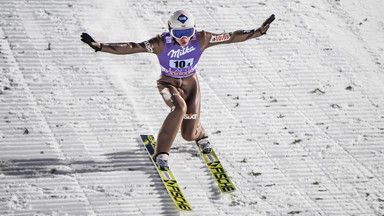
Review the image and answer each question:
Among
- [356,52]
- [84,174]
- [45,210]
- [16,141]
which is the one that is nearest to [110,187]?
[84,174]

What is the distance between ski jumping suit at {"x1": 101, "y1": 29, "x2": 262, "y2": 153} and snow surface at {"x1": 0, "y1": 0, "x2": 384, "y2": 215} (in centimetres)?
36

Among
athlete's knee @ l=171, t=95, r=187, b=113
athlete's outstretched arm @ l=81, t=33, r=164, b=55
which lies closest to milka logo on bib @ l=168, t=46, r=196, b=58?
athlete's outstretched arm @ l=81, t=33, r=164, b=55

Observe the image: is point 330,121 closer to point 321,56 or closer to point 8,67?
point 321,56

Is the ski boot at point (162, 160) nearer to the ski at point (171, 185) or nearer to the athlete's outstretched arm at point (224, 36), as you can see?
the ski at point (171, 185)

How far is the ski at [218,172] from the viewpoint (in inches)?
204

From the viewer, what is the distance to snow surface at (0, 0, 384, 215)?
16.6 ft

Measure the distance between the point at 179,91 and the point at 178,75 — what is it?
164 mm

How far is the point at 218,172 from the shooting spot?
5340mm

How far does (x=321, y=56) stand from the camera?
712cm

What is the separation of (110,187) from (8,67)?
2275 mm

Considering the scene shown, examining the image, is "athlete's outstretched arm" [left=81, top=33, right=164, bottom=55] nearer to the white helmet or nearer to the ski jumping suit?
the ski jumping suit

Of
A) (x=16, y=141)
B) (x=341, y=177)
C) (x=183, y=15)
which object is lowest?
(x=16, y=141)

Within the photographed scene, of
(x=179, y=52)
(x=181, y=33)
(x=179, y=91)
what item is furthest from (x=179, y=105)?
(x=181, y=33)

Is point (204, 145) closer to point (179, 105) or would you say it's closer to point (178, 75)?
point (179, 105)
